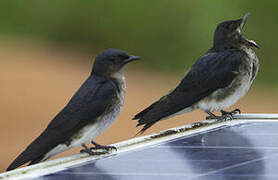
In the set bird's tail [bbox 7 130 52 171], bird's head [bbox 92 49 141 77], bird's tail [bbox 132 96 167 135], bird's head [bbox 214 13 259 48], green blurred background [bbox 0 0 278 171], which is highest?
green blurred background [bbox 0 0 278 171]

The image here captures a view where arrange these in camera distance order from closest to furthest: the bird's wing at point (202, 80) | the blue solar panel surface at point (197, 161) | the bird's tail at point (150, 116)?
the blue solar panel surface at point (197, 161)
the bird's tail at point (150, 116)
the bird's wing at point (202, 80)

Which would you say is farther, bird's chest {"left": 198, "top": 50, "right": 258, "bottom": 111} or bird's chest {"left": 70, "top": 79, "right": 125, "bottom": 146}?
bird's chest {"left": 198, "top": 50, "right": 258, "bottom": 111}

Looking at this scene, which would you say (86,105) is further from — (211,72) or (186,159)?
(211,72)

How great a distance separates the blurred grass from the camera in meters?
22.7

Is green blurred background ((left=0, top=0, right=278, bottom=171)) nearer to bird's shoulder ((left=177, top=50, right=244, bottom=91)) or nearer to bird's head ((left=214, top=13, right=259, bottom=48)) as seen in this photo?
bird's head ((left=214, top=13, right=259, bottom=48))

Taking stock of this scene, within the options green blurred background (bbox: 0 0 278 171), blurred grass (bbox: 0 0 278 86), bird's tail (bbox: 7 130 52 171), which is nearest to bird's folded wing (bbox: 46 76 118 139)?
bird's tail (bbox: 7 130 52 171)

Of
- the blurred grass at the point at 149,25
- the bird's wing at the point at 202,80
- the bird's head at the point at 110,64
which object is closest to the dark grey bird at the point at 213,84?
the bird's wing at the point at 202,80

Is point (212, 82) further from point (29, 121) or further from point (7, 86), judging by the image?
point (7, 86)

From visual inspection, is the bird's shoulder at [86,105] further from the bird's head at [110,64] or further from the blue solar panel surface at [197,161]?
the blue solar panel surface at [197,161]

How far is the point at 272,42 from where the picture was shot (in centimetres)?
2270

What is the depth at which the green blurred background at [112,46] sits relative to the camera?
70.3 feet

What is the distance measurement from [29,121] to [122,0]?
5.86 m

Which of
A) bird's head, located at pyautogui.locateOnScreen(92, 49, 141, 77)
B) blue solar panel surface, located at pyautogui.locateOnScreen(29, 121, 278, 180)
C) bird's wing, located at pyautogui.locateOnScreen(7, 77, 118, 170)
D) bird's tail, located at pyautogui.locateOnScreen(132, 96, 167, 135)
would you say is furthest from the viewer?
bird's tail, located at pyautogui.locateOnScreen(132, 96, 167, 135)

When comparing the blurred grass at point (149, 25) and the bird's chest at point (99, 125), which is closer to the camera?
the bird's chest at point (99, 125)
